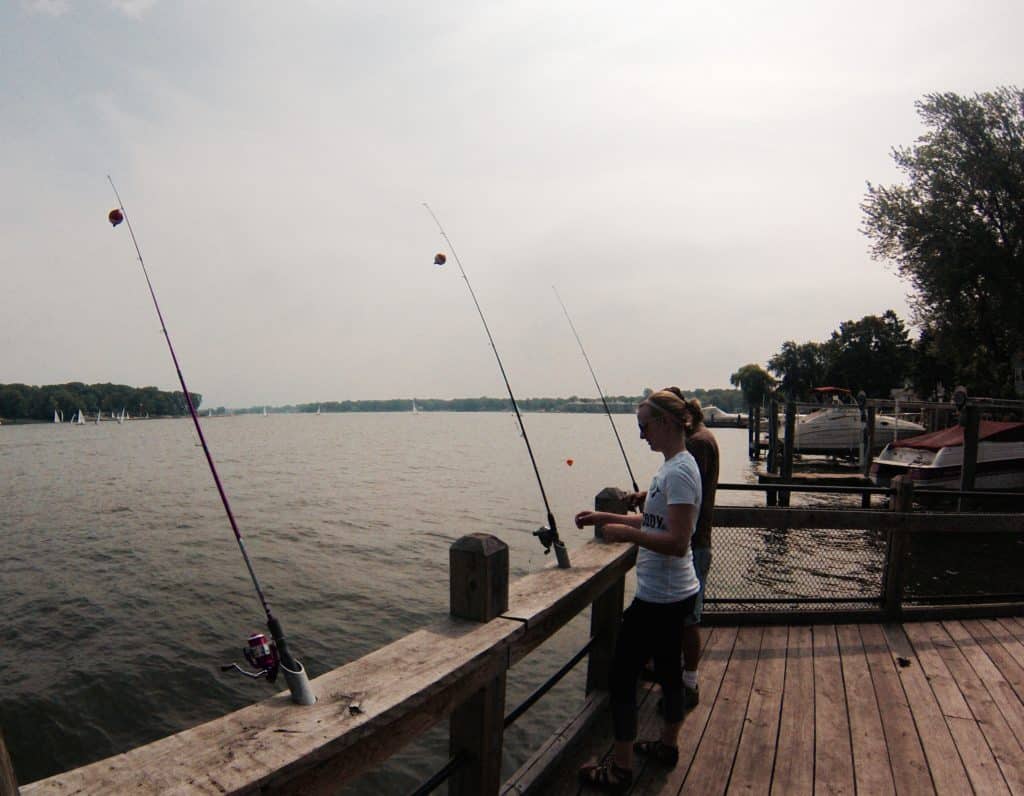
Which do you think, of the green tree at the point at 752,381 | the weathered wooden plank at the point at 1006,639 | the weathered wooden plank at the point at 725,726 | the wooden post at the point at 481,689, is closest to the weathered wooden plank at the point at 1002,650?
the weathered wooden plank at the point at 1006,639

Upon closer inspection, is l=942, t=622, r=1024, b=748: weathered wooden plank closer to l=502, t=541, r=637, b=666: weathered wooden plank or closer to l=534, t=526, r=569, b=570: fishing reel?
l=502, t=541, r=637, b=666: weathered wooden plank

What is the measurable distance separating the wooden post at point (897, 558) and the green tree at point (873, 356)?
7162 cm

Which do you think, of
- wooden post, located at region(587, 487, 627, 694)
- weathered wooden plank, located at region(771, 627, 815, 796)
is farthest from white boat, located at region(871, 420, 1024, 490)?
wooden post, located at region(587, 487, 627, 694)

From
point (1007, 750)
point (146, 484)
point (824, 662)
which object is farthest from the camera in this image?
point (146, 484)

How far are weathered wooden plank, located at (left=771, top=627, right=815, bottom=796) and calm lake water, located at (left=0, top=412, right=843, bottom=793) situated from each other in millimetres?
3278

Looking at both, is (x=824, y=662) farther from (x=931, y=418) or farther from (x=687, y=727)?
(x=931, y=418)

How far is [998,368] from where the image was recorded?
28.0 meters

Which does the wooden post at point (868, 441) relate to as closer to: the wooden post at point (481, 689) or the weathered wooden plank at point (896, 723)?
the weathered wooden plank at point (896, 723)

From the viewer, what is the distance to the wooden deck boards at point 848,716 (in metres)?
3.13

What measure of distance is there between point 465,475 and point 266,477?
9.44 meters

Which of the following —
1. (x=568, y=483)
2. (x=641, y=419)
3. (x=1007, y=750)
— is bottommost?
(x=568, y=483)

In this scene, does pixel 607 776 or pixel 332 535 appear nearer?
pixel 607 776

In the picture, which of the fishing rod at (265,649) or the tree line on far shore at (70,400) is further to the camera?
the tree line on far shore at (70,400)

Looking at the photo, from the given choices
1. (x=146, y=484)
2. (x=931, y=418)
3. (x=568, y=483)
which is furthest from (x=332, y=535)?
(x=931, y=418)
